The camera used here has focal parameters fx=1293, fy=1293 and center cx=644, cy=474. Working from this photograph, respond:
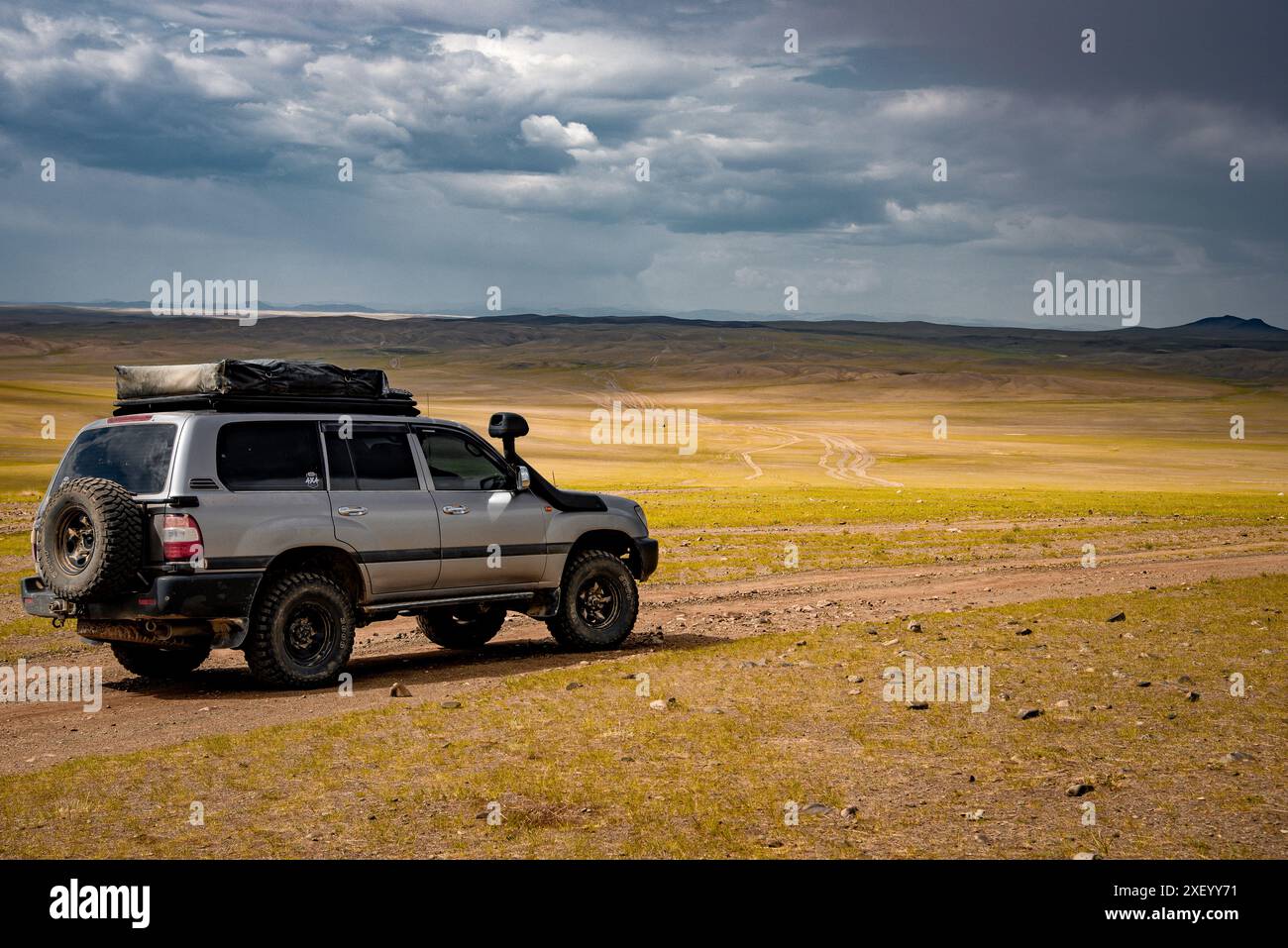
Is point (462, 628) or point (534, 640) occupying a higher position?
point (462, 628)

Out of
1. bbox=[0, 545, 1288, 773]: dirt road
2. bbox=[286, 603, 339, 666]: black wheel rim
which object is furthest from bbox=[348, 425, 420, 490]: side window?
bbox=[0, 545, 1288, 773]: dirt road

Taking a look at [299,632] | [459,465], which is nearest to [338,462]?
[459,465]

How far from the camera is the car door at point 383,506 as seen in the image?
39.7 ft

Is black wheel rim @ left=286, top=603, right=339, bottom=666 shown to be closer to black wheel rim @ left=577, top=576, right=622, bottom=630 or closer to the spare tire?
the spare tire

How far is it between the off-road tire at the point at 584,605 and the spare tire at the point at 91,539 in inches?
180

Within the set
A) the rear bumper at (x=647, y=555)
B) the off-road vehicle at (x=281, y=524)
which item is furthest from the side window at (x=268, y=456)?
the rear bumper at (x=647, y=555)

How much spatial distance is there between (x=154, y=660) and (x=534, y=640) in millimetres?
4415

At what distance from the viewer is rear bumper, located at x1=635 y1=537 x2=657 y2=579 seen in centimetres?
1461

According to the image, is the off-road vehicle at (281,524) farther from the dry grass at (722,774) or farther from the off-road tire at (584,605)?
the dry grass at (722,774)

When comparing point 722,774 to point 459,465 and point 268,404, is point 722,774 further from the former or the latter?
point 268,404

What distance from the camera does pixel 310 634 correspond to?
12.0 m

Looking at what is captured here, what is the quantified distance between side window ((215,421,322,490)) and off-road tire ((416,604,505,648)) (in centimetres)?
325
